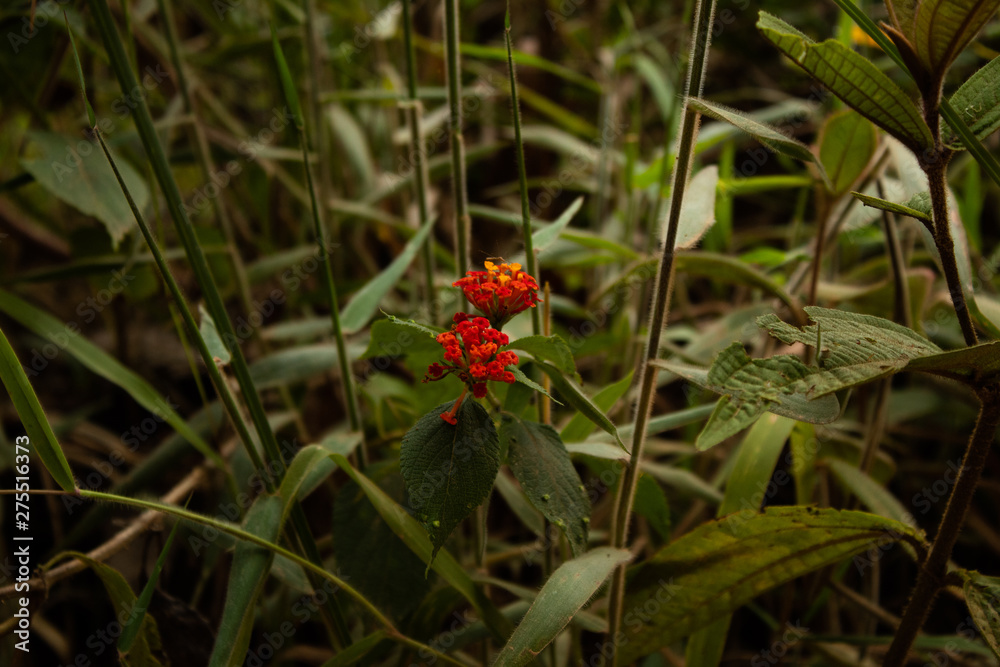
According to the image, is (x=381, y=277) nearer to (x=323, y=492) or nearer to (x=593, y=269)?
(x=323, y=492)

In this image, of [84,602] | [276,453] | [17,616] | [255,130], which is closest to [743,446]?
[276,453]

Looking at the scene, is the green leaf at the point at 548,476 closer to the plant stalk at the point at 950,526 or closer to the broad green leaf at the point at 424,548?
the broad green leaf at the point at 424,548

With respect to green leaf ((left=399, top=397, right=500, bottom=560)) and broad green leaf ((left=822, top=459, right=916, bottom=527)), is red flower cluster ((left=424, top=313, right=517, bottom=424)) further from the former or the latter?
broad green leaf ((left=822, top=459, right=916, bottom=527))

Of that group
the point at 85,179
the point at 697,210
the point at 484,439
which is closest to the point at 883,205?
the point at 697,210

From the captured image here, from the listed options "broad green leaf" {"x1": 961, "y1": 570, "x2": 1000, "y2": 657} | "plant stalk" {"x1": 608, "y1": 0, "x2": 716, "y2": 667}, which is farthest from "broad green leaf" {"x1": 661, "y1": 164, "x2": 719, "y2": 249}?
"broad green leaf" {"x1": 961, "y1": 570, "x2": 1000, "y2": 657}

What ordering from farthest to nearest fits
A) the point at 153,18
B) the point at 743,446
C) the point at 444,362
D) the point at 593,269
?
1. the point at 153,18
2. the point at 593,269
3. the point at 743,446
4. the point at 444,362

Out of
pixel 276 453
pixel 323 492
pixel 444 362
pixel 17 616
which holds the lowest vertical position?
pixel 323 492
